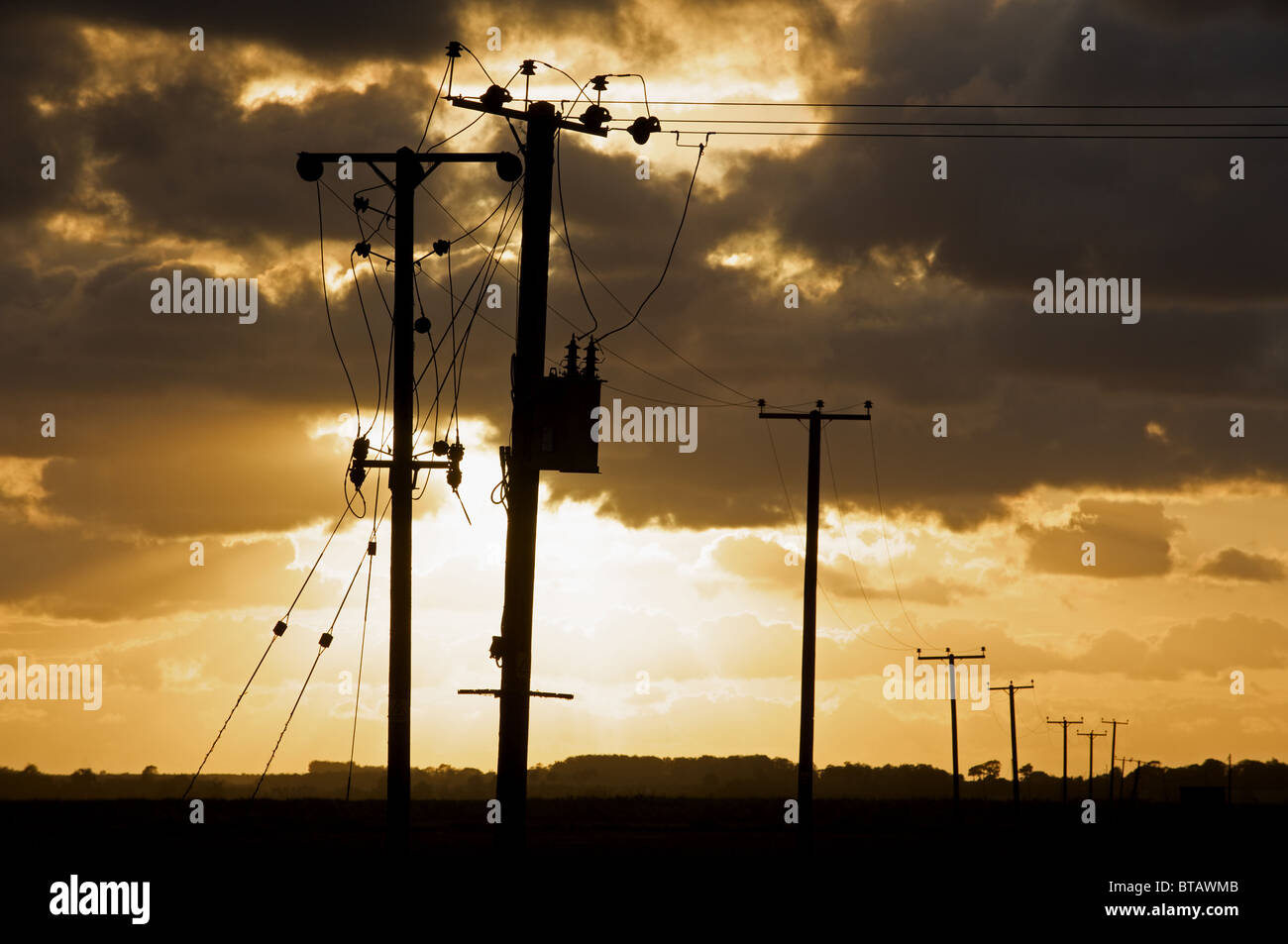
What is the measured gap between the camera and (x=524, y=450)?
802 inches

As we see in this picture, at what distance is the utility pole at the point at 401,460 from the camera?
886 inches

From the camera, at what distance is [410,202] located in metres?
24.0

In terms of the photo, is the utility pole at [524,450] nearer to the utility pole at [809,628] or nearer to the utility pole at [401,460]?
the utility pole at [401,460]

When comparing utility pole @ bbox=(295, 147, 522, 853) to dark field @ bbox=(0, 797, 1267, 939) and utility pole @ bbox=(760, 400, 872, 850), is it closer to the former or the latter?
dark field @ bbox=(0, 797, 1267, 939)

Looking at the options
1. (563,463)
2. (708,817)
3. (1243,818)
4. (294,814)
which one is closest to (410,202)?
(563,463)

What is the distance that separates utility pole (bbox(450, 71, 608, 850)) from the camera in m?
19.8

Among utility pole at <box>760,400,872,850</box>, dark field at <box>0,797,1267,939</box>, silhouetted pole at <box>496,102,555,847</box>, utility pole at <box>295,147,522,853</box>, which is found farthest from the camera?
utility pole at <box>760,400,872,850</box>

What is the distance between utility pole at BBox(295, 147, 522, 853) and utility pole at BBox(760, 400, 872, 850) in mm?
19047

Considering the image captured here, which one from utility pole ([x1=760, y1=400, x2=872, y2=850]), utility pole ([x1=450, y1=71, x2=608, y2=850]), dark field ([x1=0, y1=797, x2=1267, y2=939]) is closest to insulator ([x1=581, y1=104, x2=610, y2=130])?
utility pole ([x1=450, y1=71, x2=608, y2=850])
